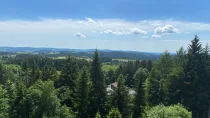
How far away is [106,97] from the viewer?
32.8 meters

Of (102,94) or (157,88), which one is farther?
(157,88)

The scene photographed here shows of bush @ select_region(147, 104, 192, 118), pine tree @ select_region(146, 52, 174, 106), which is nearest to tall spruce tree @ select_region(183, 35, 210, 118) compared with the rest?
pine tree @ select_region(146, 52, 174, 106)

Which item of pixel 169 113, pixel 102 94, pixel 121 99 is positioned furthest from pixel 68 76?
pixel 169 113

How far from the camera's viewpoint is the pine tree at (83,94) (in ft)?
104

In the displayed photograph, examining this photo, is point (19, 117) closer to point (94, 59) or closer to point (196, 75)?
point (94, 59)

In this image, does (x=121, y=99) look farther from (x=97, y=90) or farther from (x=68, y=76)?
(x=68, y=76)

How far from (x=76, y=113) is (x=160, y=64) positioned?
23351 mm

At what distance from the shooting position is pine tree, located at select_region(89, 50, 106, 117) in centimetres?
3259

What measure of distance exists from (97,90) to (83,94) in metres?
2.28

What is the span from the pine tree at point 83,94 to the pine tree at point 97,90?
1.00 meters

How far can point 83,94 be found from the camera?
31.9 metres

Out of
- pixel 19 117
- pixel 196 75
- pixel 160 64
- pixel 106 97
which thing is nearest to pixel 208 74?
pixel 196 75

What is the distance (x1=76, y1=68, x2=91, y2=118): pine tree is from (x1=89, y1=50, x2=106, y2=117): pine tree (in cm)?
100

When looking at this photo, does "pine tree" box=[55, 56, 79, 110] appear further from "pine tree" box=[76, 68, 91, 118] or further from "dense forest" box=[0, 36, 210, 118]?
"pine tree" box=[76, 68, 91, 118]
